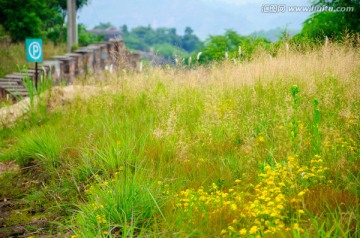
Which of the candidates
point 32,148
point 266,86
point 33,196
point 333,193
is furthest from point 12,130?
point 333,193

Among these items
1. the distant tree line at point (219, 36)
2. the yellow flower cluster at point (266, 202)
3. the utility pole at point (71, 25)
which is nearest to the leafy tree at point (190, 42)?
the distant tree line at point (219, 36)

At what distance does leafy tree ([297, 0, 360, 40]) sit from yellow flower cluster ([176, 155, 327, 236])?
686cm

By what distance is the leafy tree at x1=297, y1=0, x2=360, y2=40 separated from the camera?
1093 centimetres

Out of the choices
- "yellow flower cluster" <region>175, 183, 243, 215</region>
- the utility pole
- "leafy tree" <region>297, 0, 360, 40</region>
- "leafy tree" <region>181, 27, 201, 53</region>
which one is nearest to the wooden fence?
the utility pole

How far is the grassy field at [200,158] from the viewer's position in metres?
3.76

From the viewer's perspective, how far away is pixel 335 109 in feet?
19.6

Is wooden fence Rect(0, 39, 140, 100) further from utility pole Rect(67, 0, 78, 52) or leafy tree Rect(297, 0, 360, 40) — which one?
leafy tree Rect(297, 0, 360, 40)

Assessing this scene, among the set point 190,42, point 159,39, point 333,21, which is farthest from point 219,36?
point 159,39

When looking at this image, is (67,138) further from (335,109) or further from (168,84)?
(335,109)

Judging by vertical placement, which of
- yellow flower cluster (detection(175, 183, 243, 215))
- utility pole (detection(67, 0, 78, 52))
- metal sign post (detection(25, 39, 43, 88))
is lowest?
yellow flower cluster (detection(175, 183, 243, 215))

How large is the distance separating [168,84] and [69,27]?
13.9 m

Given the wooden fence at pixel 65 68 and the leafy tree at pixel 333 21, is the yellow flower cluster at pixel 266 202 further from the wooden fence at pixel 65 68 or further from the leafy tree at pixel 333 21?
the leafy tree at pixel 333 21

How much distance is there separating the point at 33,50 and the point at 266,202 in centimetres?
787

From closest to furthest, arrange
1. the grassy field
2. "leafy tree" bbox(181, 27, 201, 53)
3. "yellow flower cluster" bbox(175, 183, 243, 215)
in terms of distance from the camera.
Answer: the grassy field, "yellow flower cluster" bbox(175, 183, 243, 215), "leafy tree" bbox(181, 27, 201, 53)
